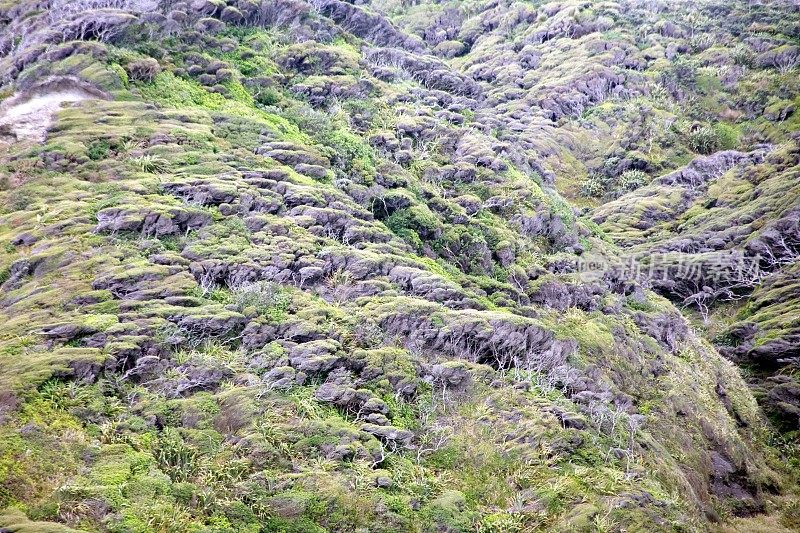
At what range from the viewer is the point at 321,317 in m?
27.1

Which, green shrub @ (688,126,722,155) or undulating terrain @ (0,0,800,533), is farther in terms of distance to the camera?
→ green shrub @ (688,126,722,155)

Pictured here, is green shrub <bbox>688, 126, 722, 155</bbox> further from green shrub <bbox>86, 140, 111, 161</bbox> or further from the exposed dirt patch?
green shrub <bbox>86, 140, 111, 161</bbox>

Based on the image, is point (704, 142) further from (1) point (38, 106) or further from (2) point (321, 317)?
(1) point (38, 106)

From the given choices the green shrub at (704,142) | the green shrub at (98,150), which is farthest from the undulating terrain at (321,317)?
the green shrub at (704,142)

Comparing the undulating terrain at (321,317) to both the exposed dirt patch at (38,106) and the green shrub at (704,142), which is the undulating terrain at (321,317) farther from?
the green shrub at (704,142)

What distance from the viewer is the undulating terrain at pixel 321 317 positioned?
20.8 meters

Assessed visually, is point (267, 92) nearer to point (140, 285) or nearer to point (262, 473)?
point (140, 285)

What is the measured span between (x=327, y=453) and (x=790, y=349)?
43161 mm

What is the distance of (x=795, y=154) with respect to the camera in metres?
74.0

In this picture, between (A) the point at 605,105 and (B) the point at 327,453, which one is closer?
(B) the point at 327,453

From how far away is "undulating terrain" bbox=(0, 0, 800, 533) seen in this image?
20.8 meters

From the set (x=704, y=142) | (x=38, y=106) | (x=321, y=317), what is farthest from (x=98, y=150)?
(x=704, y=142)

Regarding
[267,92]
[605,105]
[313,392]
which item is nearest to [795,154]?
[605,105]

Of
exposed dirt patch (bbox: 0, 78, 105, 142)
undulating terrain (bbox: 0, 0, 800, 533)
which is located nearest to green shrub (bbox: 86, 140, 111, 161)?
undulating terrain (bbox: 0, 0, 800, 533)
